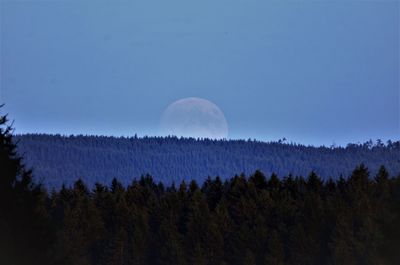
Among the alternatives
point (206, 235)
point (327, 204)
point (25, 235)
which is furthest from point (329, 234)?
point (25, 235)

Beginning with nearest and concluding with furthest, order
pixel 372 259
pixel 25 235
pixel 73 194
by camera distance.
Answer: pixel 25 235, pixel 372 259, pixel 73 194

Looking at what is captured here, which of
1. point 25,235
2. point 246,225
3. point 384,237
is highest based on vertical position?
point 246,225

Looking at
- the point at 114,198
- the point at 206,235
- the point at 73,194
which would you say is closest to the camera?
the point at 206,235

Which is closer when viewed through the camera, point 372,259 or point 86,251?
point 372,259

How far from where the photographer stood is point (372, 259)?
3452 inches

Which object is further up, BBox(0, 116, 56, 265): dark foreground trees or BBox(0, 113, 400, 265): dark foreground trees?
BBox(0, 113, 400, 265): dark foreground trees

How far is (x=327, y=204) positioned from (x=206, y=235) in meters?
9.28

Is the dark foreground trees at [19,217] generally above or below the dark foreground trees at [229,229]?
below

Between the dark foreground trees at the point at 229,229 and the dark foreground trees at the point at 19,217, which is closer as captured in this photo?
the dark foreground trees at the point at 19,217

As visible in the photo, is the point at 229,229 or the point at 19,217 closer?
the point at 19,217

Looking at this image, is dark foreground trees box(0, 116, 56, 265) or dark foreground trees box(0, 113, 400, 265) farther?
dark foreground trees box(0, 113, 400, 265)

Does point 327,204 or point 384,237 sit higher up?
point 327,204

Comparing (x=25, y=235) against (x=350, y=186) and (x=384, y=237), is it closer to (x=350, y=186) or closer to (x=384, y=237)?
(x=384, y=237)

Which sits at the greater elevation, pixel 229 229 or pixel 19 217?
pixel 229 229
